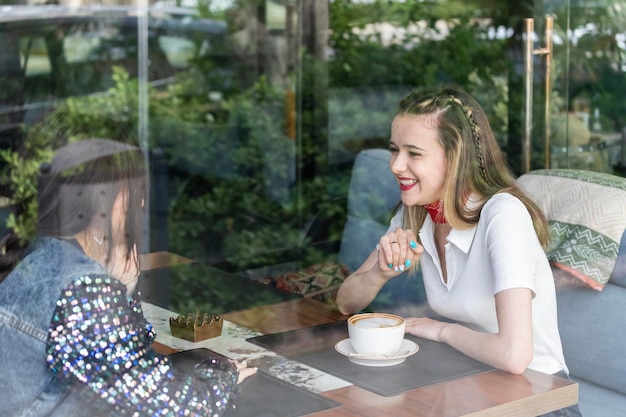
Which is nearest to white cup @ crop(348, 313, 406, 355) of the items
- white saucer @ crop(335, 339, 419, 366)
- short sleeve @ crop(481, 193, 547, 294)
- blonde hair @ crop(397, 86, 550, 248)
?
white saucer @ crop(335, 339, 419, 366)

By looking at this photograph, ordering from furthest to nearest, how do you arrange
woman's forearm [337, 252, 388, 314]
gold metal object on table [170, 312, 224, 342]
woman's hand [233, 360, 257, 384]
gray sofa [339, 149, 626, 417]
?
gray sofa [339, 149, 626, 417] < woman's forearm [337, 252, 388, 314] < gold metal object on table [170, 312, 224, 342] < woman's hand [233, 360, 257, 384]

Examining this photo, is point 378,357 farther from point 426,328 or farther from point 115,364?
point 115,364

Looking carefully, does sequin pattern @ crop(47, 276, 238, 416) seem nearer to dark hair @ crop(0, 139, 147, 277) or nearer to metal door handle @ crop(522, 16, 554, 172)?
dark hair @ crop(0, 139, 147, 277)

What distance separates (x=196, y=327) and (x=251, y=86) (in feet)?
11.7

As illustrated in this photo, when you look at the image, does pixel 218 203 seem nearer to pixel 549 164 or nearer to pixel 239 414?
pixel 549 164

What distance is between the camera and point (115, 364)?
167 centimetres

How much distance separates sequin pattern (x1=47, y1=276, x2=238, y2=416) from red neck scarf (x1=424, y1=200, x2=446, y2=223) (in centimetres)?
75

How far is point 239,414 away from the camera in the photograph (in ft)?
5.47

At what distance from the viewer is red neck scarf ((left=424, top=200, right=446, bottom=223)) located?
7.43 ft

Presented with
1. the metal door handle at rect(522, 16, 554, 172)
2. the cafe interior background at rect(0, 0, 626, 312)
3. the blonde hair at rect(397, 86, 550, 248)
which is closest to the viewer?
the blonde hair at rect(397, 86, 550, 248)

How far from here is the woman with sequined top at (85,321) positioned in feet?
5.33

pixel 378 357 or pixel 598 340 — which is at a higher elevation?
pixel 378 357

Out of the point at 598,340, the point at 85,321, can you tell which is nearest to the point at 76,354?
the point at 85,321

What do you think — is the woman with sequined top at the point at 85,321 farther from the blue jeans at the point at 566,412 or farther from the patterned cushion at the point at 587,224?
the patterned cushion at the point at 587,224
